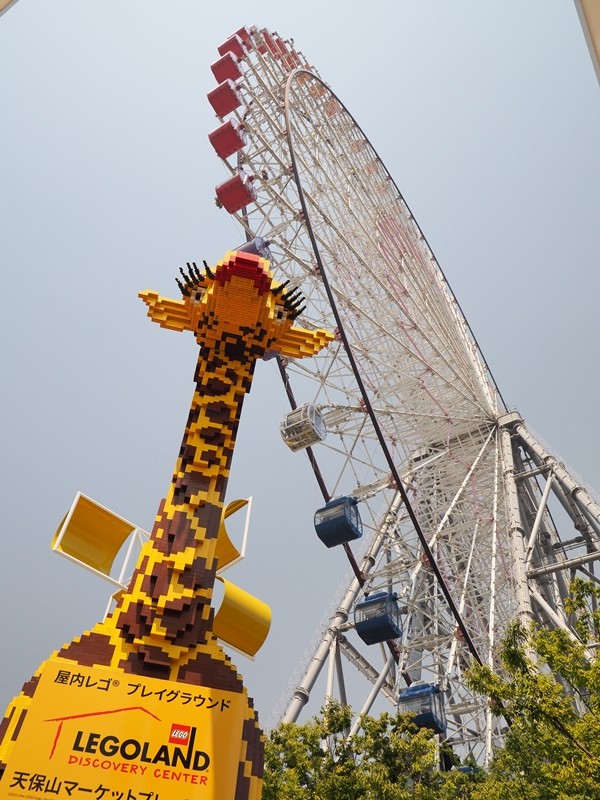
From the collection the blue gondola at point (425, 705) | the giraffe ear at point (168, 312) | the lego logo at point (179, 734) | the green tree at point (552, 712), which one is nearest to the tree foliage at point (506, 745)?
the green tree at point (552, 712)

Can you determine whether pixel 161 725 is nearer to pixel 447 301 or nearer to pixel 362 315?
pixel 362 315

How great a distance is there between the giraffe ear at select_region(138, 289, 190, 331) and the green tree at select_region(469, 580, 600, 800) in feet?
19.3

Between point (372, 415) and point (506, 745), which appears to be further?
point (372, 415)

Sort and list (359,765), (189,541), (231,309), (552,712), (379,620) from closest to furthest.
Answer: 1. (189,541)
2. (552,712)
3. (231,309)
4. (359,765)
5. (379,620)

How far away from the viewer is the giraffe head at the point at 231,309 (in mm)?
8281

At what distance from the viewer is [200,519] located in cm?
713

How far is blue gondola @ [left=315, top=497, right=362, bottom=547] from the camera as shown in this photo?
17969 mm

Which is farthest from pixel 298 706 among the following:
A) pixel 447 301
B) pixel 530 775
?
pixel 447 301

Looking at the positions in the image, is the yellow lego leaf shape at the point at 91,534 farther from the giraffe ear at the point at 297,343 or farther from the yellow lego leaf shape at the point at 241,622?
the giraffe ear at the point at 297,343

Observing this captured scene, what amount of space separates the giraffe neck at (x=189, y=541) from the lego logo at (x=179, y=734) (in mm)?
542

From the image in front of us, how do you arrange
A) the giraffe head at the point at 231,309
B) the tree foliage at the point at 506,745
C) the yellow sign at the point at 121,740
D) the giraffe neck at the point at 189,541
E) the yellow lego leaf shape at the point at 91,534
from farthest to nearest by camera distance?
1. the giraffe head at the point at 231,309
2. the tree foliage at the point at 506,745
3. the yellow lego leaf shape at the point at 91,534
4. the giraffe neck at the point at 189,541
5. the yellow sign at the point at 121,740

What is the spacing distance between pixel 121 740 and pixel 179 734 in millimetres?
484

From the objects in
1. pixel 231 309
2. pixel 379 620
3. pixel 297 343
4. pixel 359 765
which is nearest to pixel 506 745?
pixel 359 765

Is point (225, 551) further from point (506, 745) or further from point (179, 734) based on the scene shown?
point (506, 745)
